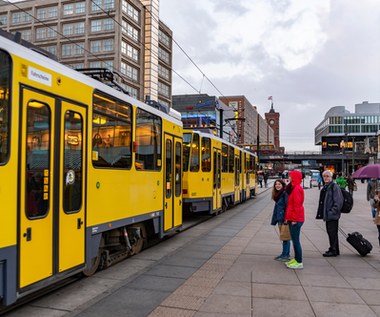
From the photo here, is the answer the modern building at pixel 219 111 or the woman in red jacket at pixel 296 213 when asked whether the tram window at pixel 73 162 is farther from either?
the modern building at pixel 219 111

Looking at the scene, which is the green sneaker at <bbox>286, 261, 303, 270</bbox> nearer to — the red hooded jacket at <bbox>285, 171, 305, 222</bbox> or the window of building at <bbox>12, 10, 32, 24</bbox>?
the red hooded jacket at <bbox>285, 171, 305, 222</bbox>

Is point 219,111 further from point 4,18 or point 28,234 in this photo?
point 28,234

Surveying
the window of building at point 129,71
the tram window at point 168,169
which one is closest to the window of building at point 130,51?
the window of building at point 129,71

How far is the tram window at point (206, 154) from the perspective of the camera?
1448cm

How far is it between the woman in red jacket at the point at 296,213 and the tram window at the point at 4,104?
→ 4.77 metres

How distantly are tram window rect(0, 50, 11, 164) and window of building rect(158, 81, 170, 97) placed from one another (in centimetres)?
6377

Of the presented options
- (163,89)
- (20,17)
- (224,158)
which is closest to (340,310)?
(224,158)

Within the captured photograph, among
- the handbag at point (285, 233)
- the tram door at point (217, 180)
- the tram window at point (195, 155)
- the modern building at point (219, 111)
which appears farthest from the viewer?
the modern building at point (219, 111)

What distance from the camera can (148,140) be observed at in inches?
318

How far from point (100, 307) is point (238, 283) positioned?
7.21 ft

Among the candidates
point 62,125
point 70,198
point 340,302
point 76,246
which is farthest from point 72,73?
point 340,302

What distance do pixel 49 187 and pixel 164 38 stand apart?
6698 centimetres

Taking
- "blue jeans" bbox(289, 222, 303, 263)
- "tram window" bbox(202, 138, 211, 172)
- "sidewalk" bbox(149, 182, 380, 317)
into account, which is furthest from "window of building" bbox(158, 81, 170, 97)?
"blue jeans" bbox(289, 222, 303, 263)

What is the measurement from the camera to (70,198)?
5203 millimetres
